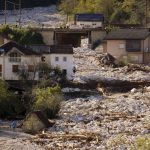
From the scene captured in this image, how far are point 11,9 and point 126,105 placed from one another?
60870 millimetres

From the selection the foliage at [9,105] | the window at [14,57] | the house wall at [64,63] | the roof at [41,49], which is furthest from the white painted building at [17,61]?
the foliage at [9,105]

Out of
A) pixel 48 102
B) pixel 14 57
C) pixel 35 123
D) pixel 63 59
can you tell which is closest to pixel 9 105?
pixel 48 102

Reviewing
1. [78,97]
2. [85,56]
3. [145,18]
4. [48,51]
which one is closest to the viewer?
[78,97]

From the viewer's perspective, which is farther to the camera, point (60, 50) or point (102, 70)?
point (102, 70)

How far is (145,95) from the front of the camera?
34656 mm

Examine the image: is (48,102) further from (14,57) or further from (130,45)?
(130,45)

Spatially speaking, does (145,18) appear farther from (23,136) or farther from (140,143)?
(140,143)

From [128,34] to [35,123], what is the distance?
2696 centimetres

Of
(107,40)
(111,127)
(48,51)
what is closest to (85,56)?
(107,40)

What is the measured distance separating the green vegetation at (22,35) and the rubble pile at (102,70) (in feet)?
17.3

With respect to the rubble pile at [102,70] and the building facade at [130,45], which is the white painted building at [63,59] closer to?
the rubble pile at [102,70]

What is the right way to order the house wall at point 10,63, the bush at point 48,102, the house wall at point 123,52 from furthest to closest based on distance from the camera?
1. the house wall at point 123,52
2. the house wall at point 10,63
3. the bush at point 48,102

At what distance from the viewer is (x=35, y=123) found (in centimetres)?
2661

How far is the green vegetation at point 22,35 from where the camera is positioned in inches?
2212
